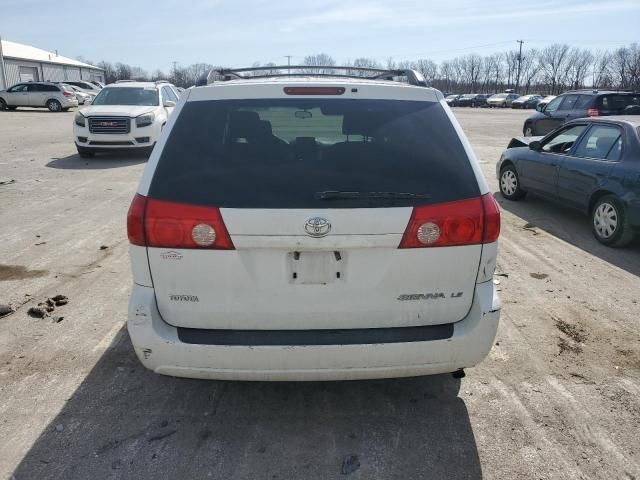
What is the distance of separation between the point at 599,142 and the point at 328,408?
5.81 metres

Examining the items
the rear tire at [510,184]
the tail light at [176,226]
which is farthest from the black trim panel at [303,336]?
the rear tire at [510,184]

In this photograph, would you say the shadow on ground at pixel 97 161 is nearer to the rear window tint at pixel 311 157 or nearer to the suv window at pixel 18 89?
the rear window tint at pixel 311 157

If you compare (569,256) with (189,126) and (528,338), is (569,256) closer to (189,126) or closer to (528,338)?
(528,338)

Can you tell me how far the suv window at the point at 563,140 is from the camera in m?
7.72

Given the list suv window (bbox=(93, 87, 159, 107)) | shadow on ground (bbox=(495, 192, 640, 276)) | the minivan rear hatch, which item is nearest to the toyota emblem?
the minivan rear hatch

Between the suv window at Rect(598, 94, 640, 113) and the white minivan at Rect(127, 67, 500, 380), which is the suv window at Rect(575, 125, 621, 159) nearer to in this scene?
the white minivan at Rect(127, 67, 500, 380)

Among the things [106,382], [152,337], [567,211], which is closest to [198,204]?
[152,337]

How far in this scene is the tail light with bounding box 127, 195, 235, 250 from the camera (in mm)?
2537

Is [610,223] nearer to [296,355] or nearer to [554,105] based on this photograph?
[296,355]

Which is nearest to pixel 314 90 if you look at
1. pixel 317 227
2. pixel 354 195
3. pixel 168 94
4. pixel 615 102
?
pixel 354 195

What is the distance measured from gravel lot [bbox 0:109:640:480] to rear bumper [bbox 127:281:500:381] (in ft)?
1.47

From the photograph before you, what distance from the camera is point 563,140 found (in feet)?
26.2

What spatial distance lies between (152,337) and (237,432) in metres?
0.76

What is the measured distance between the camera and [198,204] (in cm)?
256
